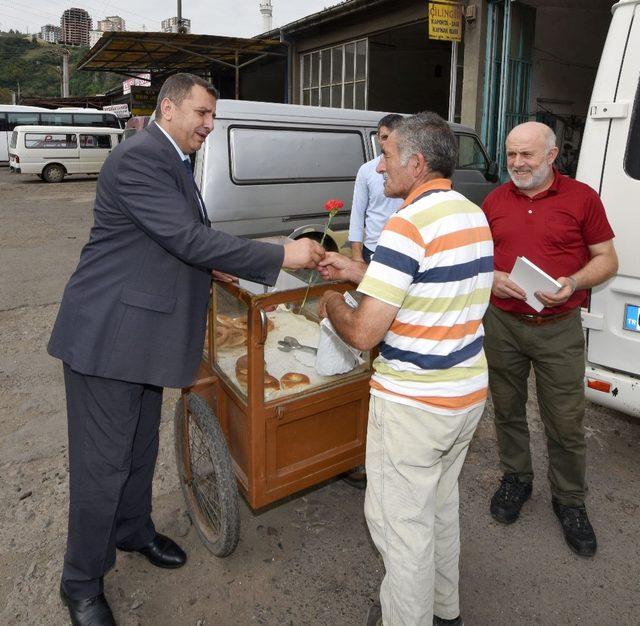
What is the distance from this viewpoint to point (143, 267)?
2059mm

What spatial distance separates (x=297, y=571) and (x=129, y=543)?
31.2 inches

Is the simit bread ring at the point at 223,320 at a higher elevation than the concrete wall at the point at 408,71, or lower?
lower

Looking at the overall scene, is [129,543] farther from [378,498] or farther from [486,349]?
[486,349]

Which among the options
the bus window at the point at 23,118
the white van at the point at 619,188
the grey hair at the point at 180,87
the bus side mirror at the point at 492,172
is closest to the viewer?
the grey hair at the point at 180,87

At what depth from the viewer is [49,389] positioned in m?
4.55

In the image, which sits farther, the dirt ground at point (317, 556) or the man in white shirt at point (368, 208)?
the man in white shirt at point (368, 208)

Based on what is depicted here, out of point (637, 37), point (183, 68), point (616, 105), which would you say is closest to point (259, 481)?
point (616, 105)

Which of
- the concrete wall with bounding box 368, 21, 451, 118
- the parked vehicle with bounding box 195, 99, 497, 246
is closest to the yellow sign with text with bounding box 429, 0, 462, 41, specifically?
the concrete wall with bounding box 368, 21, 451, 118

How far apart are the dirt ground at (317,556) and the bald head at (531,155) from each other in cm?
177

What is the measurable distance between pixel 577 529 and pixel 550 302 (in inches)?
46.3

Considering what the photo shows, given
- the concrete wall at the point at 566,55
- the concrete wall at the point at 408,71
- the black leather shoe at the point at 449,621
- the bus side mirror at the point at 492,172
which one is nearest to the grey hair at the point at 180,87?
the black leather shoe at the point at 449,621

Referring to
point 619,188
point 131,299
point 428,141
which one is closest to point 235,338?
point 131,299

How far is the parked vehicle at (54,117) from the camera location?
85.4ft

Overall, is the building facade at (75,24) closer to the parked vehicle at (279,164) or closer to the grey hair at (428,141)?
the parked vehicle at (279,164)
